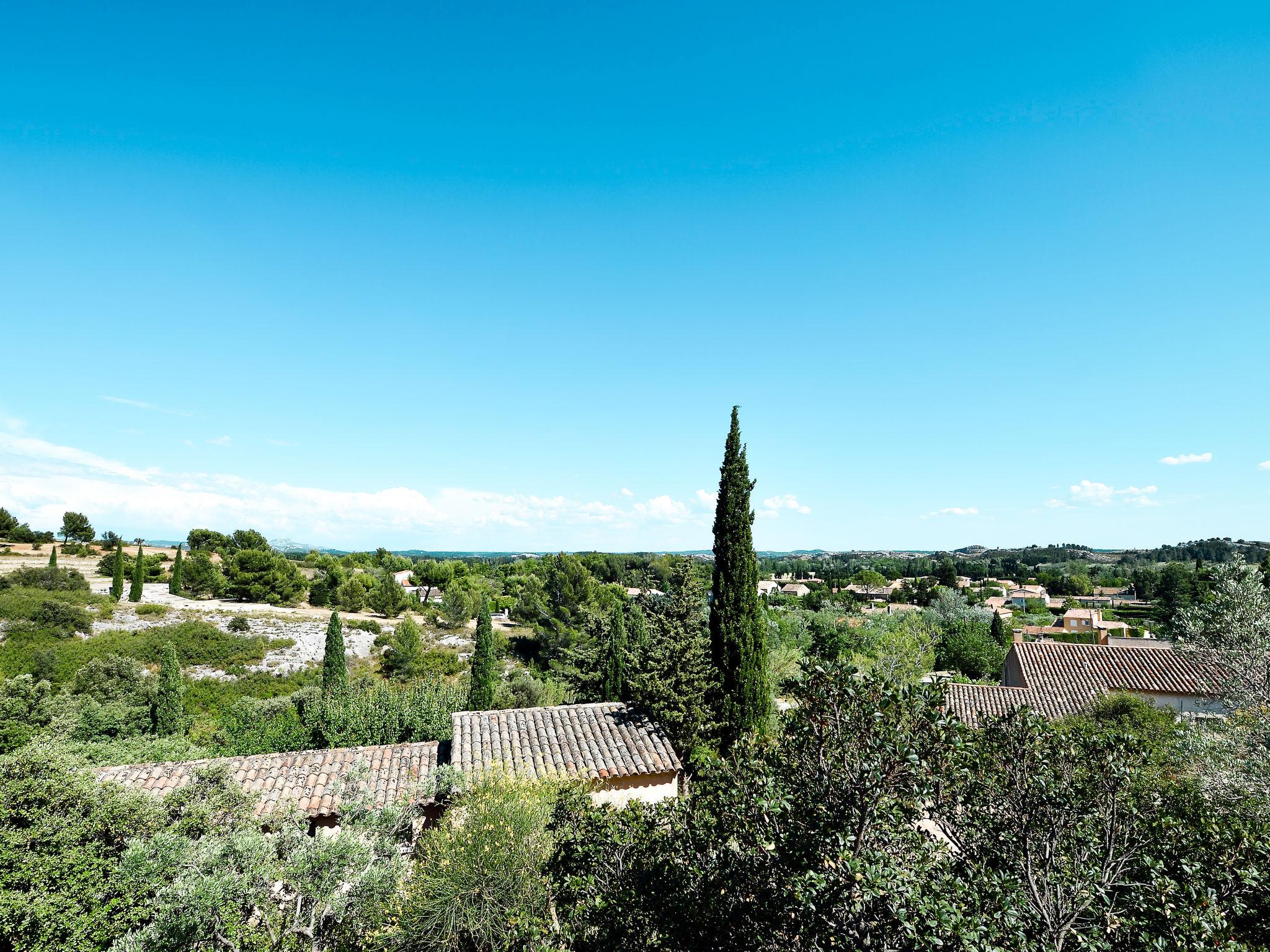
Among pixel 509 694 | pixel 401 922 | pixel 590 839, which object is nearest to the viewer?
pixel 590 839

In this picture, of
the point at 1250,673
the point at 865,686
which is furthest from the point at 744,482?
the point at 865,686

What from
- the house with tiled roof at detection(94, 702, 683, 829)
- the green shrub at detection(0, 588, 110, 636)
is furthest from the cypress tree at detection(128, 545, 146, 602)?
the house with tiled roof at detection(94, 702, 683, 829)

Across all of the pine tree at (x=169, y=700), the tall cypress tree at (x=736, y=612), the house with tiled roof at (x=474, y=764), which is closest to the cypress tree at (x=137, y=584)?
the pine tree at (x=169, y=700)

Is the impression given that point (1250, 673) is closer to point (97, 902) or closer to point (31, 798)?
point (97, 902)

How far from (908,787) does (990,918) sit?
0.85 meters

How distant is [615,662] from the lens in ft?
77.9

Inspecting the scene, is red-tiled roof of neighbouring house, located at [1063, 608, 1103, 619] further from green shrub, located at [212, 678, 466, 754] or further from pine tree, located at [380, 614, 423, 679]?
green shrub, located at [212, 678, 466, 754]

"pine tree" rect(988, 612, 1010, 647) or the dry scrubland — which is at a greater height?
the dry scrubland

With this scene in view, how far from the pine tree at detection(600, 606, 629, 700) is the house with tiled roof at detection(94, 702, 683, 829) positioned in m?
9.35

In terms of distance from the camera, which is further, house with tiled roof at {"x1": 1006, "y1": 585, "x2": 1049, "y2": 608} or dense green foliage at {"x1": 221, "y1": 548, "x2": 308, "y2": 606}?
house with tiled roof at {"x1": 1006, "y1": 585, "x2": 1049, "y2": 608}

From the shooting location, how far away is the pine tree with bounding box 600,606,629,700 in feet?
76.1

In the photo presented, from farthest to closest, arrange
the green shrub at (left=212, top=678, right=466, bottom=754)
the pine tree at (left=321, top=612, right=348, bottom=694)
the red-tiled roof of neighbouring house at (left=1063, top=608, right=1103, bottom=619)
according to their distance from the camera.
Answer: the red-tiled roof of neighbouring house at (left=1063, top=608, right=1103, bottom=619) → the pine tree at (left=321, top=612, right=348, bottom=694) → the green shrub at (left=212, top=678, right=466, bottom=754)

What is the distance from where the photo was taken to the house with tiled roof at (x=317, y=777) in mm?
10047

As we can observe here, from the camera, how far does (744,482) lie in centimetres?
1512
